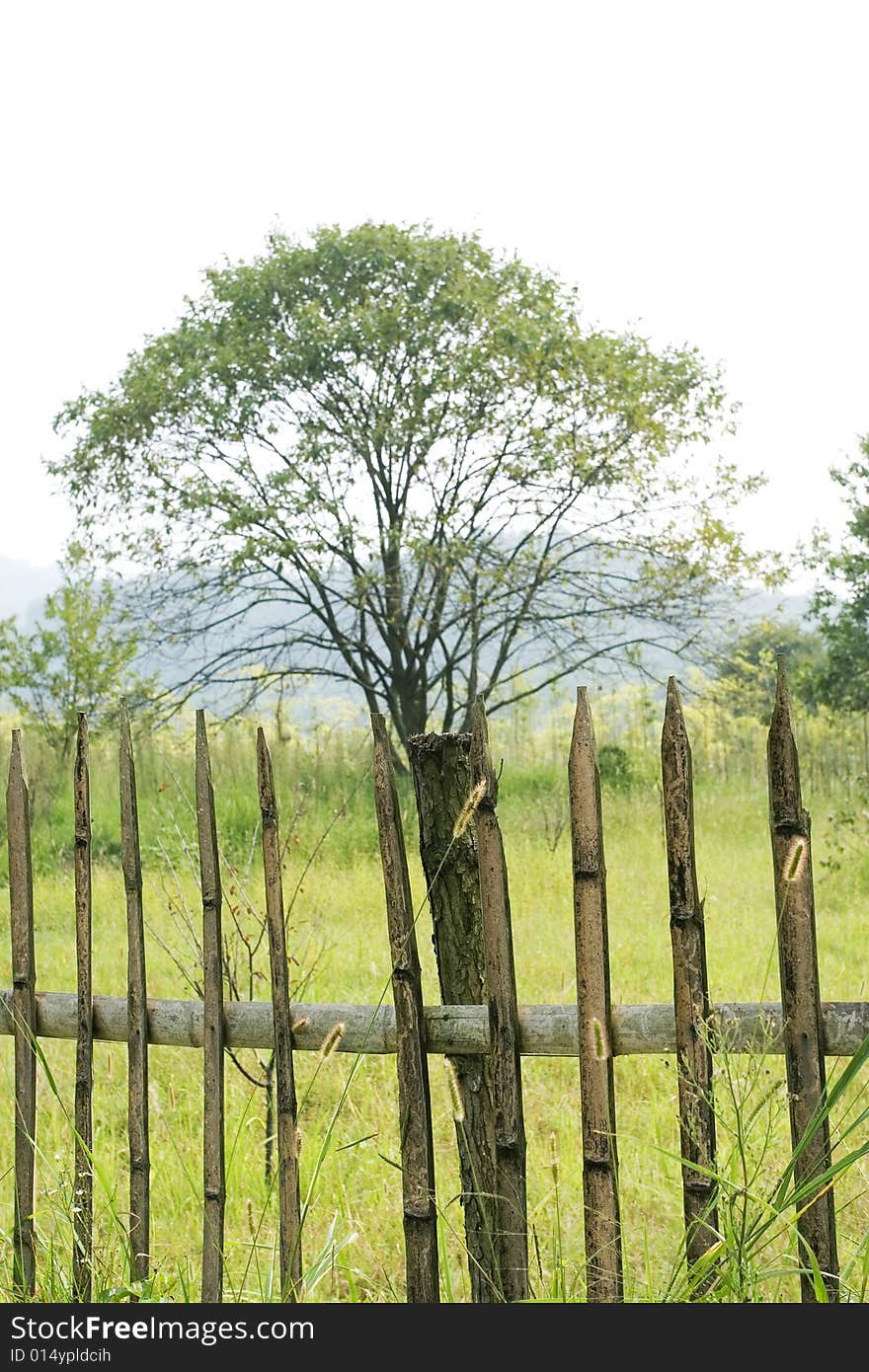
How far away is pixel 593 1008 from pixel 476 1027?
0.25 m

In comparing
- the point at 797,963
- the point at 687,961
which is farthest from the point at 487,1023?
the point at 797,963

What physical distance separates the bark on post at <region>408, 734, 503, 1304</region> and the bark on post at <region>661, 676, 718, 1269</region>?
39 cm

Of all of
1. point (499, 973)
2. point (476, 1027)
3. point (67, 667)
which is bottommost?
point (476, 1027)

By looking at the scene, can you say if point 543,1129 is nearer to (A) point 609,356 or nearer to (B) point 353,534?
(B) point 353,534

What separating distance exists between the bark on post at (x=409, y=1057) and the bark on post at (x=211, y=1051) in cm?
39

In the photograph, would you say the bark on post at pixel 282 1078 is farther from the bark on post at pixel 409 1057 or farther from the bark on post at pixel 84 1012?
the bark on post at pixel 84 1012

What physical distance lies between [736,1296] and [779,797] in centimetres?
88

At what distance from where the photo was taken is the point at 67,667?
13852 millimetres

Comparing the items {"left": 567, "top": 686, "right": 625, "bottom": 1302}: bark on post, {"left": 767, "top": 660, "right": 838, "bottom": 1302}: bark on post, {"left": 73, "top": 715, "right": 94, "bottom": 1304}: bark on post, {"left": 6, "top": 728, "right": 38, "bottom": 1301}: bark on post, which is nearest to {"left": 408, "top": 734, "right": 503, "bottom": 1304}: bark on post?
{"left": 567, "top": 686, "right": 625, "bottom": 1302}: bark on post

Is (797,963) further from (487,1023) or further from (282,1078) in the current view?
(282,1078)

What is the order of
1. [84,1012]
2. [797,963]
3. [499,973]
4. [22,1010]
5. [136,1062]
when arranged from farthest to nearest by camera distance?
[22,1010], [84,1012], [136,1062], [499,973], [797,963]

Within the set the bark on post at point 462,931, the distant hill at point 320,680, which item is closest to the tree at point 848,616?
the distant hill at point 320,680

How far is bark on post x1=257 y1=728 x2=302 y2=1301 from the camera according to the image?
7.72 ft
